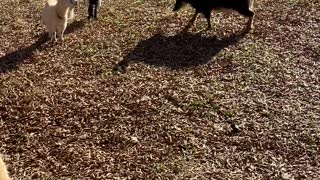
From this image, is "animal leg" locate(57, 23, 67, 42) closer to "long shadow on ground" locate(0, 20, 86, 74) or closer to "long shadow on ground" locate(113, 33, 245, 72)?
"long shadow on ground" locate(0, 20, 86, 74)

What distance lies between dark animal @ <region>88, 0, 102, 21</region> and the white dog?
618mm

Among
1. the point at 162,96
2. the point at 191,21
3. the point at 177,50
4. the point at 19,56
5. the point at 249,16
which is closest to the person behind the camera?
the point at 162,96

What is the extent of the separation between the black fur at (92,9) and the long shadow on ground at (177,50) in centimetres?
120

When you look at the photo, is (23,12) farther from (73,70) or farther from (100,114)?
(100,114)

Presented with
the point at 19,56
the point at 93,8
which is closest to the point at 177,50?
the point at 93,8

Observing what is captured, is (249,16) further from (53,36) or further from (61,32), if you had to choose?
(53,36)

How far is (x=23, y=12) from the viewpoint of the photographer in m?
8.71

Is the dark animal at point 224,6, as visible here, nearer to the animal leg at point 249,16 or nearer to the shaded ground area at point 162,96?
the animal leg at point 249,16

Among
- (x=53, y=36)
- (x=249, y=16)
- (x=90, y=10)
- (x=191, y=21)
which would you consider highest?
(x=249, y=16)

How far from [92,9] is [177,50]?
5.92ft

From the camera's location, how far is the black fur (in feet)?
26.8

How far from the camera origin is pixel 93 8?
8.27m

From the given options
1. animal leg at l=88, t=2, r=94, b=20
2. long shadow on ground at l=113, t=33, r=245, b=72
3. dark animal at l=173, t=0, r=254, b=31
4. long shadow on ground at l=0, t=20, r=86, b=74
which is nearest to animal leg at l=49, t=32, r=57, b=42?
long shadow on ground at l=0, t=20, r=86, b=74

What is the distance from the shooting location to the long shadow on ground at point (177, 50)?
6.98 m
